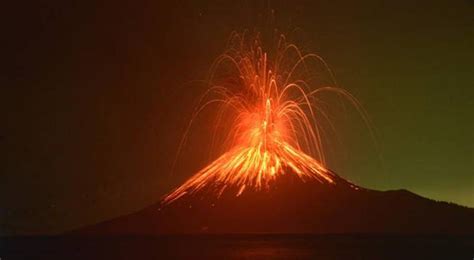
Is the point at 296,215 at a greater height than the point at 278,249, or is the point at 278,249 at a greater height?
the point at 296,215

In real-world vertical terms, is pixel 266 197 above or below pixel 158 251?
above

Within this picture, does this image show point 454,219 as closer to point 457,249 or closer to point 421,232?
point 421,232

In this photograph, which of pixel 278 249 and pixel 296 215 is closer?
pixel 278 249

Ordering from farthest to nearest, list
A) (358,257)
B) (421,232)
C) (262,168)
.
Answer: (262,168), (421,232), (358,257)

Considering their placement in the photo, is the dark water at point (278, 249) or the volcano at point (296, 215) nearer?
the dark water at point (278, 249)

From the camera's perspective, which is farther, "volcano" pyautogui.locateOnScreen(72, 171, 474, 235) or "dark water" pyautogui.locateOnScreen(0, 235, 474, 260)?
"volcano" pyautogui.locateOnScreen(72, 171, 474, 235)

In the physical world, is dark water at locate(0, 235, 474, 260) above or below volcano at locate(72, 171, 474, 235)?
below

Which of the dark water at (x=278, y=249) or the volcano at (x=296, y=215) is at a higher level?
the volcano at (x=296, y=215)

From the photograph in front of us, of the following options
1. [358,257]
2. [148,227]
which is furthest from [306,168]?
[358,257]
